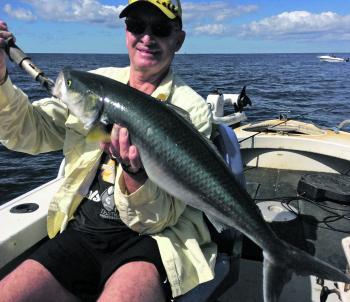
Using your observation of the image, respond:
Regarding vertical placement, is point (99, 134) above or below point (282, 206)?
above

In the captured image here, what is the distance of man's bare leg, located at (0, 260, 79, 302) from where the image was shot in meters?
2.69

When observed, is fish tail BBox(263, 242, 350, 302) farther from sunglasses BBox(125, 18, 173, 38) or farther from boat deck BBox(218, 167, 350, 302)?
sunglasses BBox(125, 18, 173, 38)

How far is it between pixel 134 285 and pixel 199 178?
78 centimetres

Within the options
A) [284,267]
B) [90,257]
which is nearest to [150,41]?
[90,257]

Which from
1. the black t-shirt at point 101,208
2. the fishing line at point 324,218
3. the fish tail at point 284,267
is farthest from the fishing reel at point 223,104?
the fish tail at point 284,267

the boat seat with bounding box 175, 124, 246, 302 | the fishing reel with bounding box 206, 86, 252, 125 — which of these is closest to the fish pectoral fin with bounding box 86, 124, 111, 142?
the boat seat with bounding box 175, 124, 246, 302

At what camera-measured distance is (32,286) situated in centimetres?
272

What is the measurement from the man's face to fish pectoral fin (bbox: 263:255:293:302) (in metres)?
1.72

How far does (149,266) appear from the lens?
8.97ft

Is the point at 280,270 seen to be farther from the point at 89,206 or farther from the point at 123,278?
the point at 89,206

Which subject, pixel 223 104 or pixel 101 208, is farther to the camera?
pixel 223 104

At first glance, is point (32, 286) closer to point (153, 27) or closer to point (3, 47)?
point (3, 47)

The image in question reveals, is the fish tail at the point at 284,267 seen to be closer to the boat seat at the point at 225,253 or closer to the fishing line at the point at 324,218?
the boat seat at the point at 225,253

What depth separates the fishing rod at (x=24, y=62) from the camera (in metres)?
2.96
